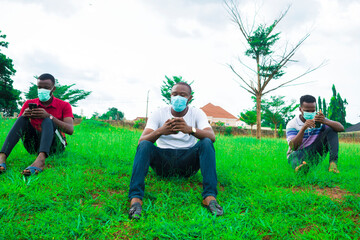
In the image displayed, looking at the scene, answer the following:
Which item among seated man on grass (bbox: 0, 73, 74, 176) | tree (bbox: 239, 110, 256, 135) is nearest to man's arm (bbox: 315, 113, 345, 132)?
seated man on grass (bbox: 0, 73, 74, 176)

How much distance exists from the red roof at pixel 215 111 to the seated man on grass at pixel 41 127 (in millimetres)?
45261

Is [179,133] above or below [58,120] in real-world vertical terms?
below

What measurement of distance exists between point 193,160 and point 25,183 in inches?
77.7

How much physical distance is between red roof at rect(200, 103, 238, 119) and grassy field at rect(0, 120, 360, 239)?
45.3 m

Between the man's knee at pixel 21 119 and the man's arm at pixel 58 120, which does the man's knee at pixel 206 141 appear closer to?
the man's arm at pixel 58 120

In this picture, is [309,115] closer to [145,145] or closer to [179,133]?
[179,133]

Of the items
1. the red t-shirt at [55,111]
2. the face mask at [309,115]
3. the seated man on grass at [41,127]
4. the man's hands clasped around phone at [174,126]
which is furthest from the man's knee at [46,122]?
the face mask at [309,115]

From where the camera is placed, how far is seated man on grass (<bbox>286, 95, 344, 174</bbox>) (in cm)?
363

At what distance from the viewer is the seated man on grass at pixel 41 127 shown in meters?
3.06

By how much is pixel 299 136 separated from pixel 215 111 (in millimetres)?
48012

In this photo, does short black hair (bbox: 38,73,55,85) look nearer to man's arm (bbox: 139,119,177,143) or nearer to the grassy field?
the grassy field

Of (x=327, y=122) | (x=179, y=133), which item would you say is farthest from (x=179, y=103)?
(x=327, y=122)

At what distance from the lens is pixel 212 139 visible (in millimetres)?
2826

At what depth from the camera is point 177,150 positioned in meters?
2.83
